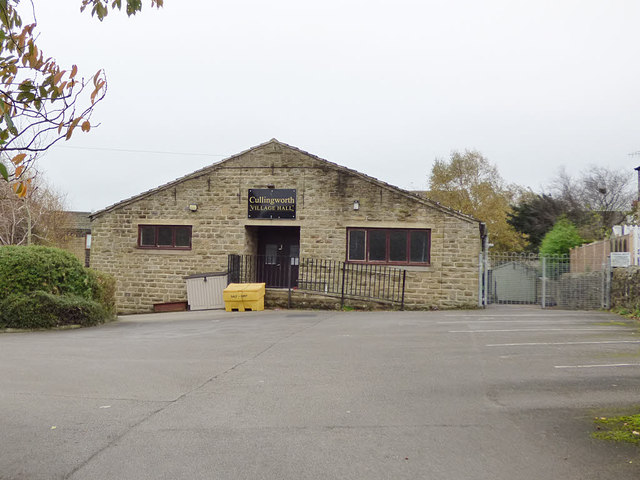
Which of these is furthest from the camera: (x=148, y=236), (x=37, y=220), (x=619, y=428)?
(x=37, y=220)

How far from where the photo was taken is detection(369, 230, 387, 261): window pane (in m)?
19.6

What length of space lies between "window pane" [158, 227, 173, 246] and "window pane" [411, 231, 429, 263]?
8.37 meters

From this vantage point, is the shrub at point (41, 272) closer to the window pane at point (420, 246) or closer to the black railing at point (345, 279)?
the black railing at point (345, 279)

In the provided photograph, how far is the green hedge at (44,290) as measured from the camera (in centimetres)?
1311

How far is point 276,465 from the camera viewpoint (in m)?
4.29

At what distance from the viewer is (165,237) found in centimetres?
2088

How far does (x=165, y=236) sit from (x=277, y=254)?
3983 millimetres

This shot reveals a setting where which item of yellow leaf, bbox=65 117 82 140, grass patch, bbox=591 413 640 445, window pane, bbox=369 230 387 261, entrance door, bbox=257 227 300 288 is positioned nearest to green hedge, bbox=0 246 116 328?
entrance door, bbox=257 227 300 288

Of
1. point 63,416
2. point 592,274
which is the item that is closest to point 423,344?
point 63,416

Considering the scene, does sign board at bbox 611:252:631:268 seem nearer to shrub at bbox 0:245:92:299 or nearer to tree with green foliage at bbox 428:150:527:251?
shrub at bbox 0:245:92:299

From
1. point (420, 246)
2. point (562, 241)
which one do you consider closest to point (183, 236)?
point (420, 246)

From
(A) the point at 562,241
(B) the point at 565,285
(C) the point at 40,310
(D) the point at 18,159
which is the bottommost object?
(C) the point at 40,310

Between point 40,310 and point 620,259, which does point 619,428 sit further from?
point 620,259

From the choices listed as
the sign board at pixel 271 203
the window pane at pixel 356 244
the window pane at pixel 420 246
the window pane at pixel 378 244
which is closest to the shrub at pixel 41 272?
the sign board at pixel 271 203
